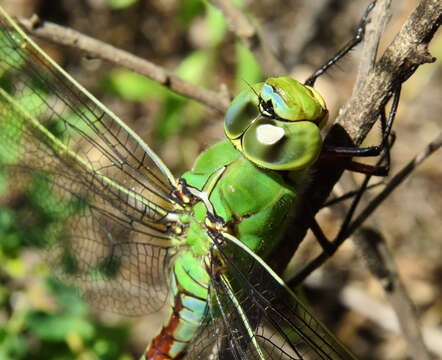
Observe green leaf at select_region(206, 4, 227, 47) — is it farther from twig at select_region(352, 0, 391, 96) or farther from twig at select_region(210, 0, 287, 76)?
twig at select_region(352, 0, 391, 96)

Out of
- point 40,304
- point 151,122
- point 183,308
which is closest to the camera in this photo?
point 183,308

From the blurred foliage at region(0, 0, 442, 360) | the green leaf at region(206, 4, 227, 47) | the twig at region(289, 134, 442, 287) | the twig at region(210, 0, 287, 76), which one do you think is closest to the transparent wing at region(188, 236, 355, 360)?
the twig at region(289, 134, 442, 287)

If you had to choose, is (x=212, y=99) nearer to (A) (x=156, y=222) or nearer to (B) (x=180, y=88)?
(B) (x=180, y=88)

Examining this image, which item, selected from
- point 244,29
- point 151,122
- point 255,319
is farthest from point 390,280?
point 151,122

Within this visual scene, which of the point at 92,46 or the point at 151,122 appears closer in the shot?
the point at 92,46

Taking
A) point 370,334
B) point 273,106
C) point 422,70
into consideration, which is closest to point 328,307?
point 370,334

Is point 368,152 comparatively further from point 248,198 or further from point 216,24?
point 216,24

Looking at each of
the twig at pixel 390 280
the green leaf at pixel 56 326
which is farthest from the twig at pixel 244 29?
the green leaf at pixel 56 326
